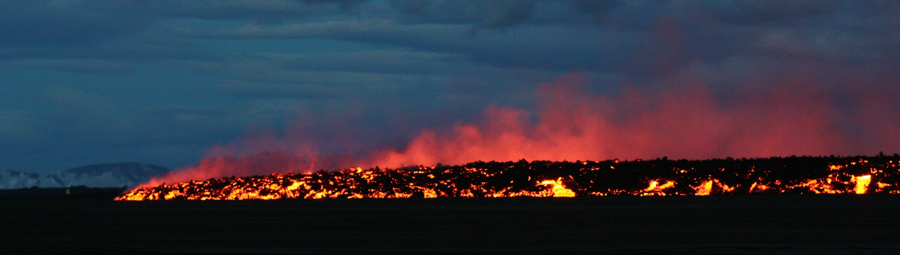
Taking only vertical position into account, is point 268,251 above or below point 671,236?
below

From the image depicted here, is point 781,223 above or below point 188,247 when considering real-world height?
above

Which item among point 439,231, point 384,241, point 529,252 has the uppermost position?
point 439,231

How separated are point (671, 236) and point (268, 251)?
81.3 feet

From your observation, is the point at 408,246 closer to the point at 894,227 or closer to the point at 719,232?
the point at 719,232

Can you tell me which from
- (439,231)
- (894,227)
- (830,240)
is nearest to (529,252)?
(830,240)

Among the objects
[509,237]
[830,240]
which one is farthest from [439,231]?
[830,240]

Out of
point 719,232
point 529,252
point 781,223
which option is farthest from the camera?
point 781,223

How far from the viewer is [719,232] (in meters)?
68.6

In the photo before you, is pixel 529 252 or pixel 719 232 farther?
pixel 719 232

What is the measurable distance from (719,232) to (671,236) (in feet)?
17.9

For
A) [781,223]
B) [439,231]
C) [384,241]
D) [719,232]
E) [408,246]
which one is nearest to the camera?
[408,246]

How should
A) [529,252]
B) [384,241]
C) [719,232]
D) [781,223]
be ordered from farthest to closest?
[781,223] → [719,232] → [384,241] → [529,252]

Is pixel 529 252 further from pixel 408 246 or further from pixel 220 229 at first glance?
pixel 220 229

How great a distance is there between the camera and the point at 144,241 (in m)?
64.3
